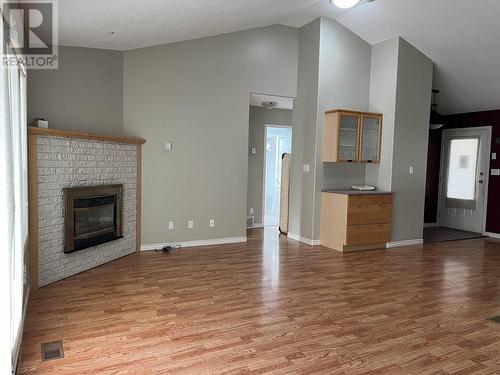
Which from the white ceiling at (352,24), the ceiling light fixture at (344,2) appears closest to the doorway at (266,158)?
the white ceiling at (352,24)

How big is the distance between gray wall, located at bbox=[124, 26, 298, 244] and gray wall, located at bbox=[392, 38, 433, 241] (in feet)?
5.76

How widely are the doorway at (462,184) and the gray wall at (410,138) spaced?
3.39 feet

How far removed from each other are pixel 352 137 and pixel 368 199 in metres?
1.00

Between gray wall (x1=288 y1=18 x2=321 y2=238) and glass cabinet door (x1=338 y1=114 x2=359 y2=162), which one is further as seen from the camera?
gray wall (x1=288 y1=18 x2=321 y2=238)

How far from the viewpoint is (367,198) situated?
563 centimetres

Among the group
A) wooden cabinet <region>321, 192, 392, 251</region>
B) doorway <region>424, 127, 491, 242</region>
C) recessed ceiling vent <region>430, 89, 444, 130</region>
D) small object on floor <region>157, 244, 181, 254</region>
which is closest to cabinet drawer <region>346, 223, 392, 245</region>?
wooden cabinet <region>321, 192, 392, 251</region>

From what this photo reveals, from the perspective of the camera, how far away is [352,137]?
5.89 metres

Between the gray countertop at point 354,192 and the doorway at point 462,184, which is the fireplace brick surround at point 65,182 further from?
the doorway at point 462,184

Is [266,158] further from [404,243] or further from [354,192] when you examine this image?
[404,243]

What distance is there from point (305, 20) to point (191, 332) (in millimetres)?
5004

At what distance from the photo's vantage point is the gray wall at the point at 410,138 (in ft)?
19.5

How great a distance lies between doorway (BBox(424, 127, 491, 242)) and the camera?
290 inches

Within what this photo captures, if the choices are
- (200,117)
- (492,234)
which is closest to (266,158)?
(200,117)

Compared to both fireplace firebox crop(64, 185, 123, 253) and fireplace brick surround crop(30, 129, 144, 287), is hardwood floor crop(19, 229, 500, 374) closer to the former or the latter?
fireplace brick surround crop(30, 129, 144, 287)
